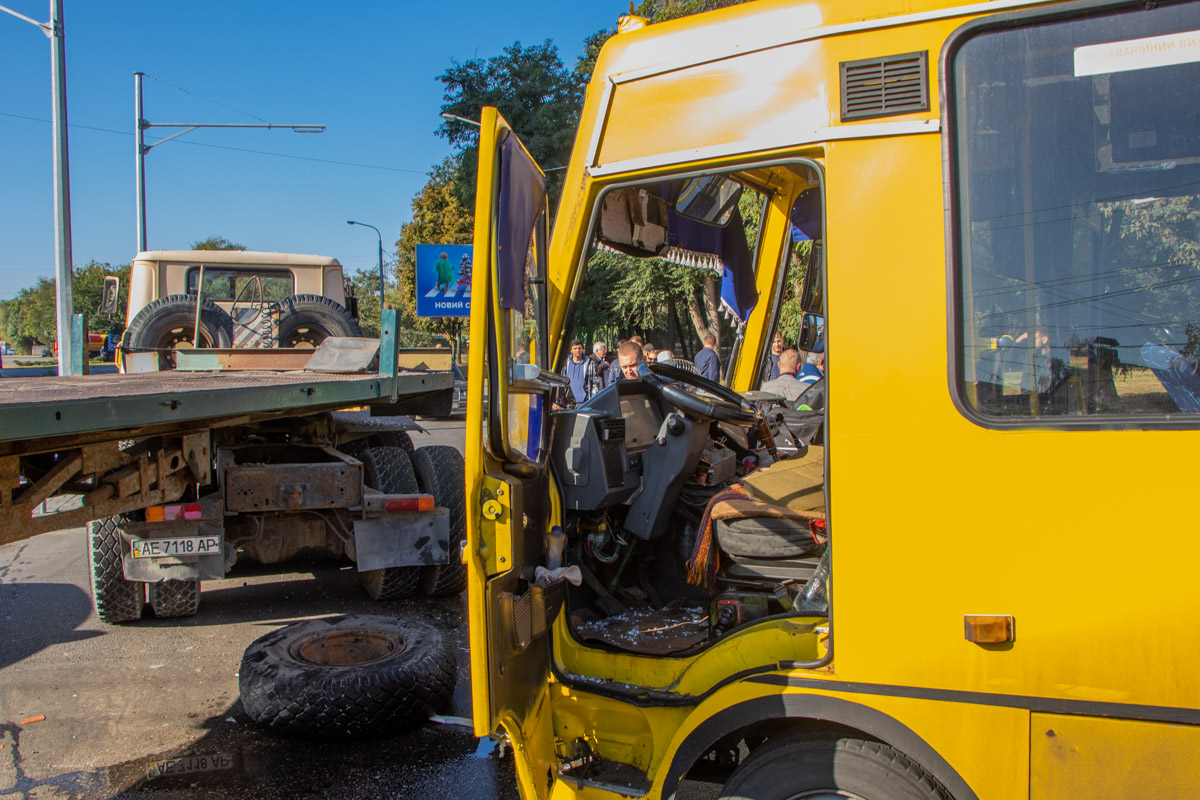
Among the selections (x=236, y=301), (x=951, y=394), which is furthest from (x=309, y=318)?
(x=951, y=394)

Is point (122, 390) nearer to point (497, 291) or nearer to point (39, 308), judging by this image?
point (497, 291)

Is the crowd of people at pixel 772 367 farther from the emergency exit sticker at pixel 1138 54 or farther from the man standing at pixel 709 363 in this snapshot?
the emergency exit sticker at pixel 1138 54

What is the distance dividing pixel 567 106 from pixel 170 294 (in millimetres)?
18397

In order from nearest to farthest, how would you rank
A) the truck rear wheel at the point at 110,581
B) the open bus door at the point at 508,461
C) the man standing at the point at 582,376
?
the open bus door at the point at 508,461 → the truck rear wheel at the point at 110,581 → the man standing at the point at 582,376

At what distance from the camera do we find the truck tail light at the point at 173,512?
4.32 m

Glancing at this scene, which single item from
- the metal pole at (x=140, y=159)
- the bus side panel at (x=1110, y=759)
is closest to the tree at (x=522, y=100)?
the metal pole at (x=140, y=159)

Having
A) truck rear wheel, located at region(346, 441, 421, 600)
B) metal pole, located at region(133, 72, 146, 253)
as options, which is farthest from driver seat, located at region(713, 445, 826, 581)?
metal pole, located at region(133, 72, 146, 253)

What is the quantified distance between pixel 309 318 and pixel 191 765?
7.35 m

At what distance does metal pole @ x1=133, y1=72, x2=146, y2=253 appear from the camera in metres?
15.5

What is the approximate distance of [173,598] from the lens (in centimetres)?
534

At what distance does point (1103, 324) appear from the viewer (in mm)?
1872

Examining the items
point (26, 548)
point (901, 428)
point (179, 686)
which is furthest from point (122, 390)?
point (26, 548)

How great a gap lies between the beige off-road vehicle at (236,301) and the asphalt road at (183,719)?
4.58 metres

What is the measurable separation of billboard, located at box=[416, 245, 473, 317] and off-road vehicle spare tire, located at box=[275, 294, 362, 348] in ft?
29.5
